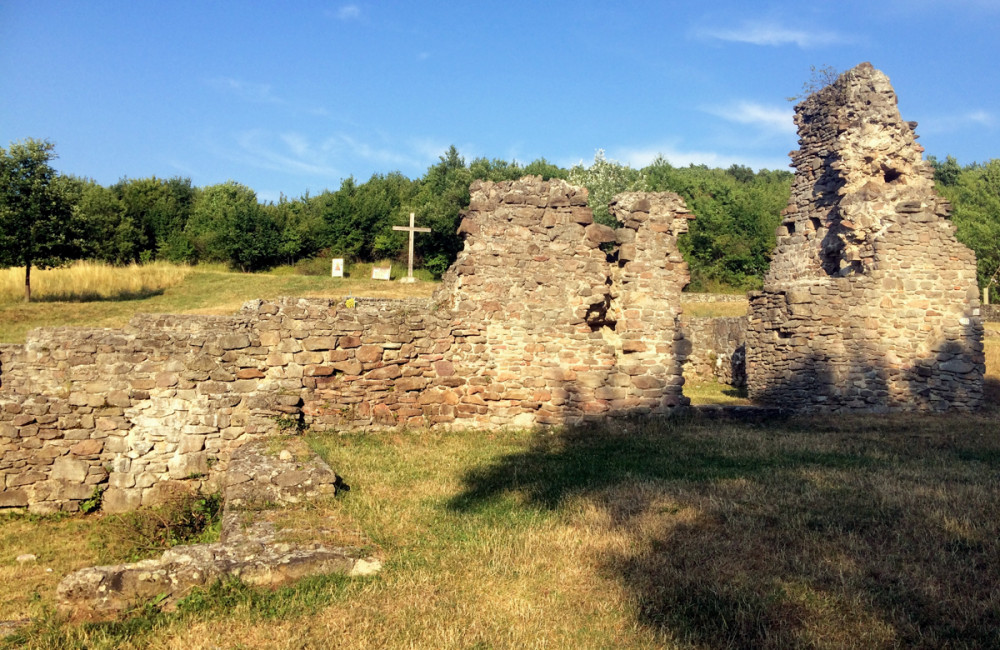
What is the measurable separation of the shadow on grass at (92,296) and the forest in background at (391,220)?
45.2ft

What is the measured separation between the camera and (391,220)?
49844 millimetres

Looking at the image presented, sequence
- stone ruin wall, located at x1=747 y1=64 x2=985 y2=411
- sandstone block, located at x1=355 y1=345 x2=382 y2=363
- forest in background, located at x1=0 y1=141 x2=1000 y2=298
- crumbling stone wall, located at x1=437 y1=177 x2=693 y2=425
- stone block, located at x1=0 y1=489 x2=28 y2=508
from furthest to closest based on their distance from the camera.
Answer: forest in background, located at x1=0 y1=141 x2=1000 y2=298 → stone ruin wall, located at x1=747 y1=64 x2=985 y2=411 → crumbling stone wall, located at x1=437 y1=177 x2=693 y2=425 → sandstone block, located at x1=355 y1=345 x2=382 y2=363 → stone block, located at x1=0 y1=489 x2=28 y2=508

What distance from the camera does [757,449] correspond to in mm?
9031

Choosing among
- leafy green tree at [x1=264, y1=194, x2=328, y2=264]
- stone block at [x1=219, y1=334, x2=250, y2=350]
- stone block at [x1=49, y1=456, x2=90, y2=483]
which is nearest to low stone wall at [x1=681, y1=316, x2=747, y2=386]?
stone block at [x1=219, y1=334, x2=250, y2=350]

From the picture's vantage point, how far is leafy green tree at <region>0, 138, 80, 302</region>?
26344 millimetres

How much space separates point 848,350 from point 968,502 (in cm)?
787

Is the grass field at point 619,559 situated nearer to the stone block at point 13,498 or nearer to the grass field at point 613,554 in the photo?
the grass field at point 613,554

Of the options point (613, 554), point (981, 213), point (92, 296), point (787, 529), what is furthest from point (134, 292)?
point (981, 213)

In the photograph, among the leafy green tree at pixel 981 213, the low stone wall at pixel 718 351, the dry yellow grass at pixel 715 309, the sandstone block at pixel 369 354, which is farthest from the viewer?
the leafy green tree at pixel 981 213

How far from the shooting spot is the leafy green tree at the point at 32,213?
26344 millimetres

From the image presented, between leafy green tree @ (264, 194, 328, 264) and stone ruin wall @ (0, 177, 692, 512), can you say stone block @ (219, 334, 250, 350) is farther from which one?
leafy green tree @ (264, 194, 328, 264)

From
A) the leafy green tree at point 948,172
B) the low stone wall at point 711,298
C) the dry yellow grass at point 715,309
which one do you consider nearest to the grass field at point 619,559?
the dry yellow grass at point 715,309

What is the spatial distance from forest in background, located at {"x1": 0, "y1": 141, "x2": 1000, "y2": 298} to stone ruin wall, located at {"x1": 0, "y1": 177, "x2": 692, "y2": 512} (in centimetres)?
3067

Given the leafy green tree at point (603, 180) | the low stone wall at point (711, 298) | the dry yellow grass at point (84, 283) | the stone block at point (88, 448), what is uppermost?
the leafy green tree at point (603, 180)
